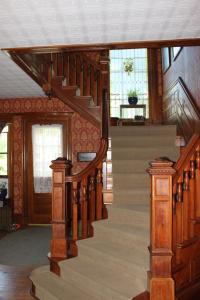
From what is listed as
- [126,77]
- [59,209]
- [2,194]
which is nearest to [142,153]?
[59,209]

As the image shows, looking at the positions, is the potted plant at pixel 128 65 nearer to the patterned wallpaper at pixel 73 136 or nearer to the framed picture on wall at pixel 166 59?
the framed picture on wall at pixel 166 59

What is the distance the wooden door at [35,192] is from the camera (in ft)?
23.0

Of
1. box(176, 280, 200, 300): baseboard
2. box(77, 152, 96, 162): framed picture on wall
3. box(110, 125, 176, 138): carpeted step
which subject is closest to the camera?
box(176, 280, 200, 300): baseboard

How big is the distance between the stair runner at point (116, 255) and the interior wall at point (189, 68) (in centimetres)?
100

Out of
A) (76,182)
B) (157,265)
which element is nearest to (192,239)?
(157,265)

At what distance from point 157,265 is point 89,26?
221 centimetres

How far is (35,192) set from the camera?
7.06 metres

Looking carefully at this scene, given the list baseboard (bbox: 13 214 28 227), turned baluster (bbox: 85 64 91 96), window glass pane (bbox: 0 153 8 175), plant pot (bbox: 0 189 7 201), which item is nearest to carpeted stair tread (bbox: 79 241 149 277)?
turned baluster (bbox: 85 64 91 96)

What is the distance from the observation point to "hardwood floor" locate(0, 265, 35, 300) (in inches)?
139

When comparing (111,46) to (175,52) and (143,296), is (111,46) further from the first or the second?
(175,52)

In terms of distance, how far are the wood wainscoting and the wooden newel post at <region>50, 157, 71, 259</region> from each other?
191cm

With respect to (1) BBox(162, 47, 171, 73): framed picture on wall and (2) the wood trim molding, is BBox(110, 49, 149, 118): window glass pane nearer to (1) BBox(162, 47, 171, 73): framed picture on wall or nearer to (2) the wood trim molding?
(1) BBox(162, 47, 171, 73): framed picture on wall

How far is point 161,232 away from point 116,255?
2.19 feet

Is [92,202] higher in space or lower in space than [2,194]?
higher
